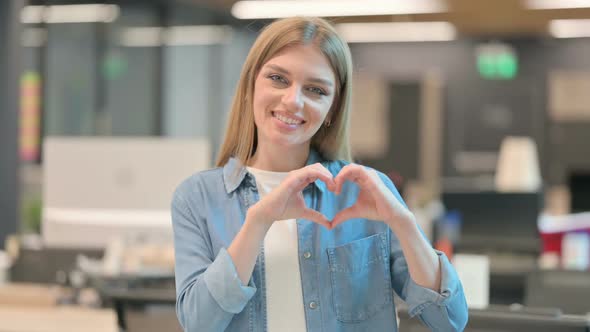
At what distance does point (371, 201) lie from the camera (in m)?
1.57

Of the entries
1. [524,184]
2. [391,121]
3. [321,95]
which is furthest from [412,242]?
[391,121]

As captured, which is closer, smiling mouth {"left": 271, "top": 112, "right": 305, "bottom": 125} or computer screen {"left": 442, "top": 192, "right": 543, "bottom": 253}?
smiling mouth {"left": 271, "top": 112, "right": 305, "bottom": 125}

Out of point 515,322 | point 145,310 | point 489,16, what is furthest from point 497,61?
point 515,322

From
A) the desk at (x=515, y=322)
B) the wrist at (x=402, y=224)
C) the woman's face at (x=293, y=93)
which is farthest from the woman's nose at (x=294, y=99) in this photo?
the desk at (x=515, y=322)

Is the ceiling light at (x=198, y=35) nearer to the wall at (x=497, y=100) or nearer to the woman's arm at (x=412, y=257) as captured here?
the wall at (x=497, y=100)

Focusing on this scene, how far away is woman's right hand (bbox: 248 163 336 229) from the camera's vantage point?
1.51 m

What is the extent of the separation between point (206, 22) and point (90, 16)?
216 centimetres

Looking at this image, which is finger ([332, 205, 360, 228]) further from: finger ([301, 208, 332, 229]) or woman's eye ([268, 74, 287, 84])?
woman's eye ([268, 74, 287, 84])

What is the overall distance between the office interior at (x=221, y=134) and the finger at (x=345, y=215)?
0.46 metres

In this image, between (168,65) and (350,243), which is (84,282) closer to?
(350,243)

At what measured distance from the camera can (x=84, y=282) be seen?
13.2 ft

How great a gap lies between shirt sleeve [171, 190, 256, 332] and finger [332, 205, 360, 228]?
18cm

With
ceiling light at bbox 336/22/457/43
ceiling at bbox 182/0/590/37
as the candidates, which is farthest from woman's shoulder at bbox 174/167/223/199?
ceiling light at bbox 336/22/457/43

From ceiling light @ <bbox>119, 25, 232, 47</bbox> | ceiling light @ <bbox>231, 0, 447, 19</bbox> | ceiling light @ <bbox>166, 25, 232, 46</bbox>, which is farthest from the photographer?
ceiling light @ <bbox>166, 25, 232, 46</bbox>
